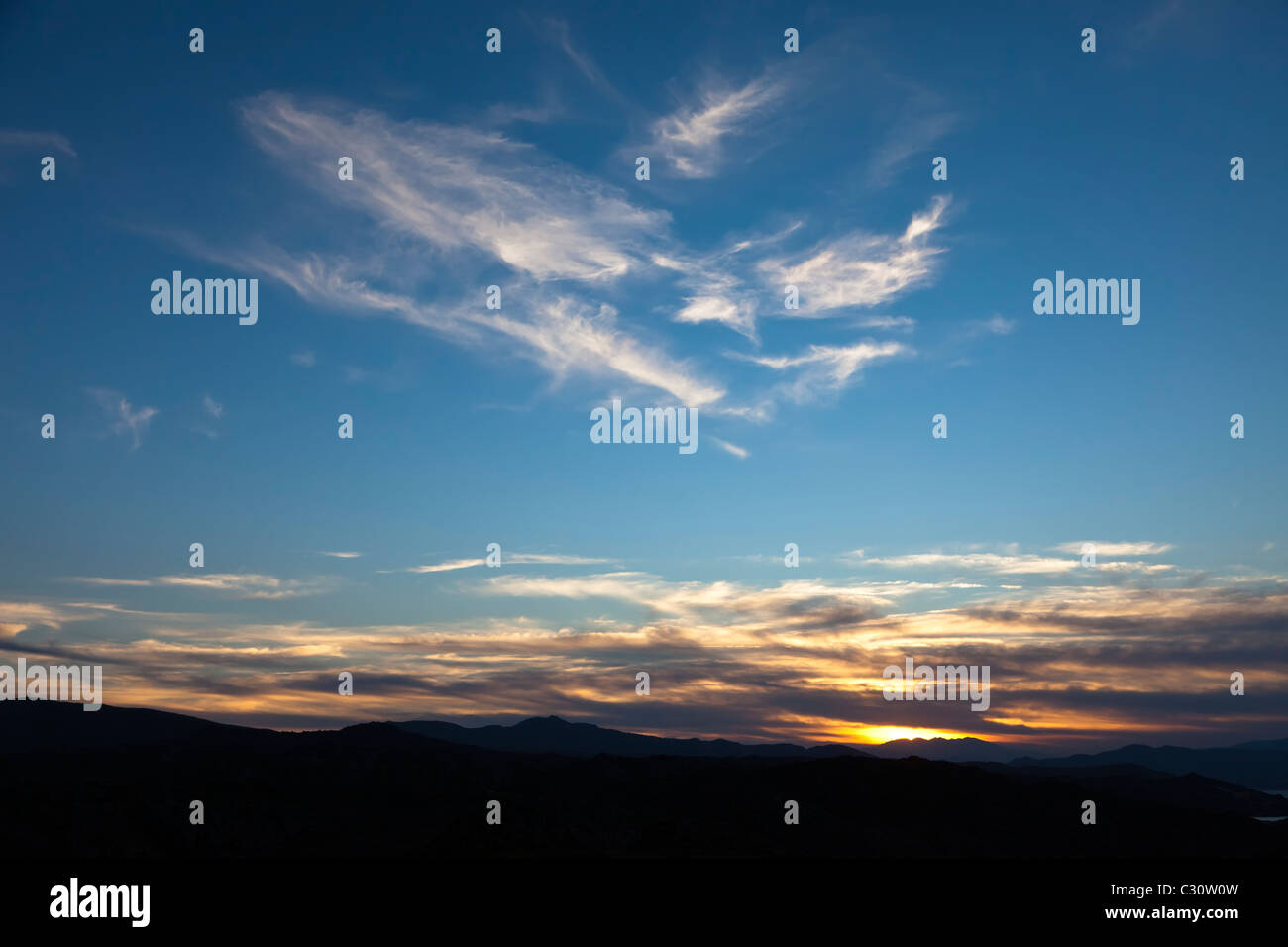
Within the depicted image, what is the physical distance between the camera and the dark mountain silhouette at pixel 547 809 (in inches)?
2477

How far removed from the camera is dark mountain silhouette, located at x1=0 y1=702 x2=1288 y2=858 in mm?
62906

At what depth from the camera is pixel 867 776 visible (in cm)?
8725

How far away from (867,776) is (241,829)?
190 feet

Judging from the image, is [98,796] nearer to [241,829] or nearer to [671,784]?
[241,829]

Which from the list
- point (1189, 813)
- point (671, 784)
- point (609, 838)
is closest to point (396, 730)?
point (671, 784)

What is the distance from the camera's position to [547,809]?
6931 cm
